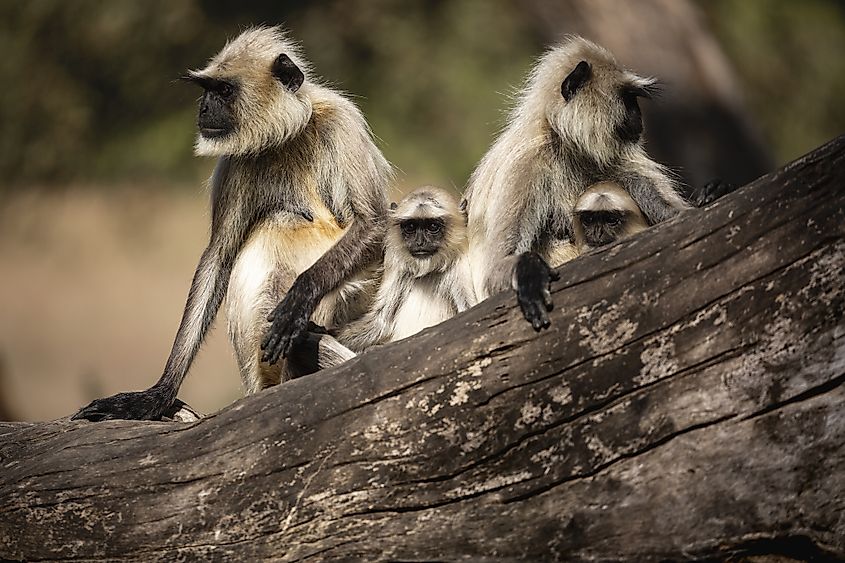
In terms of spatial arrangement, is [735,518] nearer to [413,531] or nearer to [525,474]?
[525,474]

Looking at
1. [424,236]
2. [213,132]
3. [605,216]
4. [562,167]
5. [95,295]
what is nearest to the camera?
[605,216]

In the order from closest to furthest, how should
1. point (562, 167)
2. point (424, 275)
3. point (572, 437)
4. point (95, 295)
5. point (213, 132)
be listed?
point (572, 437), point (562, 167), point (424, 275), point (213, 132), point (95, 295)

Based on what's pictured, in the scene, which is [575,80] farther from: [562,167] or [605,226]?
[605,226]

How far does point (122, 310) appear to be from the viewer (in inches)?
507

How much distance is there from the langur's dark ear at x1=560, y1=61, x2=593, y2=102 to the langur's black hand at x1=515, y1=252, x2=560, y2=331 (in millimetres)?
1206

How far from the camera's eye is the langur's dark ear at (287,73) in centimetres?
560

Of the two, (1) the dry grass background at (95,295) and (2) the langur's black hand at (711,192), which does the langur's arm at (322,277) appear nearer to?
(2) the langur's black hand at (711,192)

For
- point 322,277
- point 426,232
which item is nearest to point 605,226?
point 426,232

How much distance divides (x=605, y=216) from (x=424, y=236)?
3.00ft

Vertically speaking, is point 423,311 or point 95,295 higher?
point 95,295

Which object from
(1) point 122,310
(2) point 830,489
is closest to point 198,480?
(2) point 830,489

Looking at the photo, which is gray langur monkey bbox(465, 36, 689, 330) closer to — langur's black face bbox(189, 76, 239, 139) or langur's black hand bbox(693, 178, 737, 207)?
langur's black hand bbox(693, 178, 737, 207)

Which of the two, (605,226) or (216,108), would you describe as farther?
(216,108)

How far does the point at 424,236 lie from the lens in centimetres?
513
